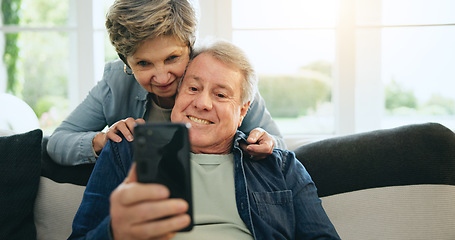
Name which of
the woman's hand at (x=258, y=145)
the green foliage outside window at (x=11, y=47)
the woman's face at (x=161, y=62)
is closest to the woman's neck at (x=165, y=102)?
the woman's face at (x=161, y=62)

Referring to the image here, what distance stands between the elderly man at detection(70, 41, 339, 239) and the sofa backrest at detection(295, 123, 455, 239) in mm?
241

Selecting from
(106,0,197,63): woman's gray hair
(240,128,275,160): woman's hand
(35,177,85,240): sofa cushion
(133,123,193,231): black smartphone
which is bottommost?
(35,177,85,240): sofa cushion

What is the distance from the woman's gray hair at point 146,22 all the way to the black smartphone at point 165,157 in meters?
0.66

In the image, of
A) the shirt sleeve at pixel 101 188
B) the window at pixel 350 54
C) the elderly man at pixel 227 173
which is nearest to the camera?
the shirt sleeve at pixel 101 188

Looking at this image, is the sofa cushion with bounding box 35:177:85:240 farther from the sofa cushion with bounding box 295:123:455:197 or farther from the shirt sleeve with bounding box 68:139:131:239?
the sofa cushion with bounding box 295:123:455:197

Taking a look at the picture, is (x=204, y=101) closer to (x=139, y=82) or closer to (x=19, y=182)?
(x=139, y=82)

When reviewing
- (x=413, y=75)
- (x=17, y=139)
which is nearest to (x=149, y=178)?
(x=17, y=139)

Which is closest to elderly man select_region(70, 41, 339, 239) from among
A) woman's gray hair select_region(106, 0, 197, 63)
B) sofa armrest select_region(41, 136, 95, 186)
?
woman's gray hair select_region(106, 0, 197, 63)

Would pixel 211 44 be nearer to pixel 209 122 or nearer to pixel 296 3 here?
pixel 209 122

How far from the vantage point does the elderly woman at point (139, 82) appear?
1.38 meters

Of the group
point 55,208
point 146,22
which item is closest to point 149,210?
point 146,22

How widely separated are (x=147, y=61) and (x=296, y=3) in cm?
147

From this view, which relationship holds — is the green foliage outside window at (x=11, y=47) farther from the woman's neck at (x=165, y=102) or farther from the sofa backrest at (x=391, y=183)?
the sofa backrest at (x=391, y=183)

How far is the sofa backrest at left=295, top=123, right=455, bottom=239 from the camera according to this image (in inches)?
62.7
